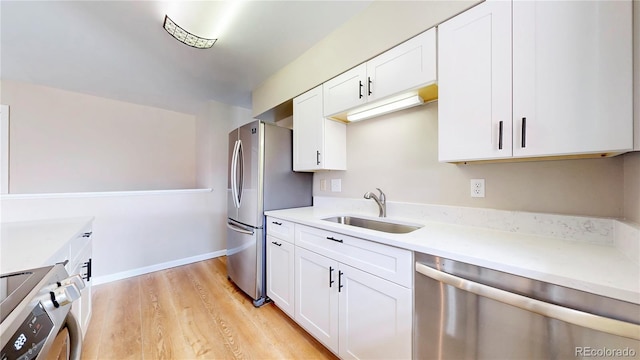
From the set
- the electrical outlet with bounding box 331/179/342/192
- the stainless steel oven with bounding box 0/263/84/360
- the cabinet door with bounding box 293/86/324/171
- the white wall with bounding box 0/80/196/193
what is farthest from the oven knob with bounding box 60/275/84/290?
the white wall with bounding box 0/80/196/193

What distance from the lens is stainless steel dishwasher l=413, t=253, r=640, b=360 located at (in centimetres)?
64

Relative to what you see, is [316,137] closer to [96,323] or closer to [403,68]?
[403,68]

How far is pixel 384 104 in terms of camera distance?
1.64 metres

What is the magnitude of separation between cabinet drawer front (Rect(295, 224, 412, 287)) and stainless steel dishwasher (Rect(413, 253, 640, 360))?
0.07 m

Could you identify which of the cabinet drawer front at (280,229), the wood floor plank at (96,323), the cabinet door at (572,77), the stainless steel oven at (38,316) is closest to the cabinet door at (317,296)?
the cabinet drawer front at (280,229)

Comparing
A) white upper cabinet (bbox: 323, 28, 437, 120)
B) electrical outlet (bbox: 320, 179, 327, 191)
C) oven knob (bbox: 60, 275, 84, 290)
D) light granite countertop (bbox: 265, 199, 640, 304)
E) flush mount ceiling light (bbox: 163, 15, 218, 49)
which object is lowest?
oven knob (bbox: 60, 275, 84, 290)

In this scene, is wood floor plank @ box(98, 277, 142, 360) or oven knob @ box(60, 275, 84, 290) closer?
oven knob @ box(60, 275, 84, 290)

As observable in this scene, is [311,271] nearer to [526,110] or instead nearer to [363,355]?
[363,355]

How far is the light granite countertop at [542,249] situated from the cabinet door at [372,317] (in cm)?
25

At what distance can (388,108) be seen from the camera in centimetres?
166

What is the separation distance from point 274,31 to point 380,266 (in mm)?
1946

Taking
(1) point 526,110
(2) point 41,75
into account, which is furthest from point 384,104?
(2) point 41,75

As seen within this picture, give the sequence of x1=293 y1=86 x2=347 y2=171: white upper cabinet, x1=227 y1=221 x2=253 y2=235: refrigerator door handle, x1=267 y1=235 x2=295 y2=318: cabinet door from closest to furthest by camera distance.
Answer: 1. x1=267 y1=235 x2=295 y2=318: cabinet door
2. x1=293 y1=86 x2=347 y2=171: white upper cabinet
3. x1=227 y1=221 x2=253 y2=235: refrigerator door handle

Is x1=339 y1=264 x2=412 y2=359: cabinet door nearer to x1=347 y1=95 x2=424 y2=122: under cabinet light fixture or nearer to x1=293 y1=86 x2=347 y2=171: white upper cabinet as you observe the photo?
x1=293 y1=86 x2=347 y2=171: white upper cabinet
